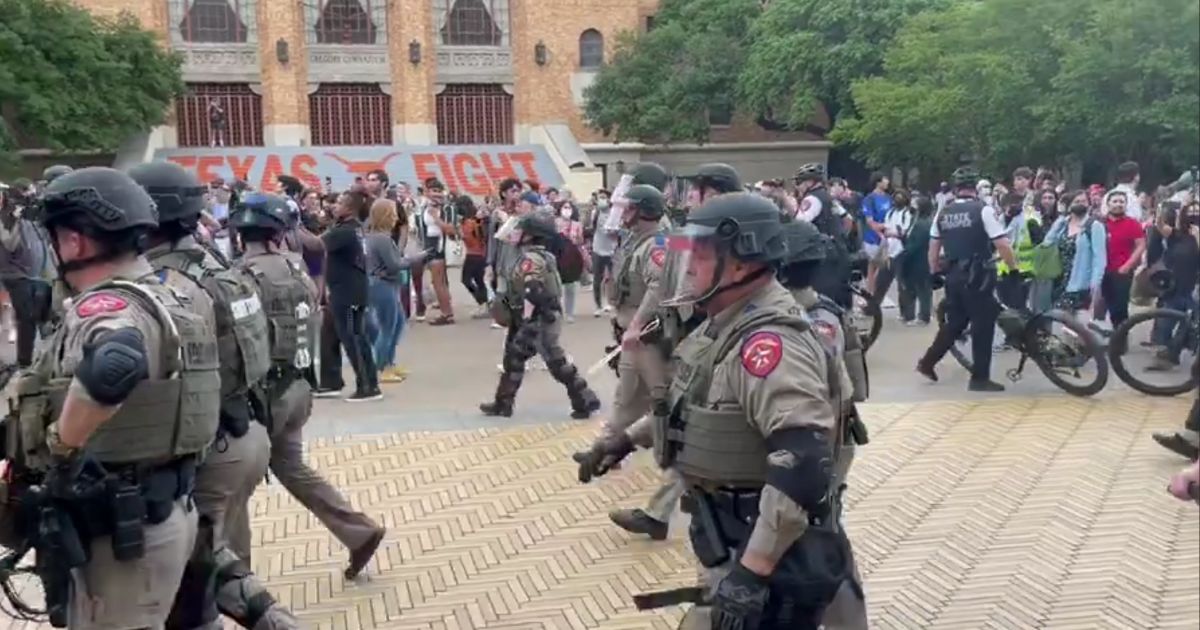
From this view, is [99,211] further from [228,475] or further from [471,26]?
[471,26]

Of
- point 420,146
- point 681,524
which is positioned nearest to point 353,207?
point 681,524

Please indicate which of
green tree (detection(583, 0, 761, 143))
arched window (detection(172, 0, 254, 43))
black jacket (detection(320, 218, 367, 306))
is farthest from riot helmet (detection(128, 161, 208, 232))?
arched window (detection(172, 0, 254, 43))

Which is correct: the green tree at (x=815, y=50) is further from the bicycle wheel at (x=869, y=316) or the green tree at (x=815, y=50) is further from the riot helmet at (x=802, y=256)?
the riot helmet at (x=802, y=256)

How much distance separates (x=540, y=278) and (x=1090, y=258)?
5.96m

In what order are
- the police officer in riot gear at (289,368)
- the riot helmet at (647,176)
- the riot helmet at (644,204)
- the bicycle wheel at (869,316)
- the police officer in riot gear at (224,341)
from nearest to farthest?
the police officer in riot gear at (224,341), the police officer in riot gear at (289,368), the riot helmet at (644,204), the riot helmet at (647,176), the bicycle wheel at (869,316)

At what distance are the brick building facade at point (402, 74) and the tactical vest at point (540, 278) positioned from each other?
2649cm

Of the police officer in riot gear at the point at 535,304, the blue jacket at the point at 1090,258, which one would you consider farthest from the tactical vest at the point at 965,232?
the police officer in riot gear at the point at 535,304

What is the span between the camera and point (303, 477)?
5.47 meters

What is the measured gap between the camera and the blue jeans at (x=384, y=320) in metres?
10.4

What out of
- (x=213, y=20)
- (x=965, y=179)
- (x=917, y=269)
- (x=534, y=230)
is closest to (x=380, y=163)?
(x=213, y=20)

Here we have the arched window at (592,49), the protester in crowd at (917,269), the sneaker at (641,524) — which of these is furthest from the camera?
the arched window at (592,49)

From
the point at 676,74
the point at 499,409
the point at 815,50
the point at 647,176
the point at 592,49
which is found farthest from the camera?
the point at 592,49

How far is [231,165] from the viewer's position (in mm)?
33344

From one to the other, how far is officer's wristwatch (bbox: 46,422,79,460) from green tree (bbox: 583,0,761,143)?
3257cm
